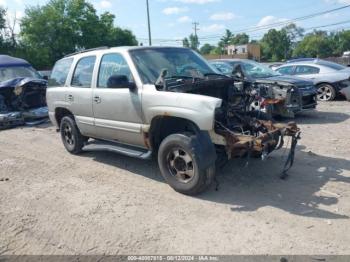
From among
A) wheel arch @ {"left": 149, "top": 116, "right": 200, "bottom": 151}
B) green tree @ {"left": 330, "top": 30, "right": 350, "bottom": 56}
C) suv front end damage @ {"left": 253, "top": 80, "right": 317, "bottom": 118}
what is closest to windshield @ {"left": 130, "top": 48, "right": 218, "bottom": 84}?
wheel arch @ {"left": 149, "top": 116, "right": 200, "bottom": 151}

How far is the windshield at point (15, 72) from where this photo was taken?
41.2 feet

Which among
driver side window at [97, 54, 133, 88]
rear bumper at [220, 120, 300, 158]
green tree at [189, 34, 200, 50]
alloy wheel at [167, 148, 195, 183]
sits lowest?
alloy wheel at [167, 148, 195, 183]

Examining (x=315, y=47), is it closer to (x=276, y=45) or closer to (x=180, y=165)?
(x=276, y=45)

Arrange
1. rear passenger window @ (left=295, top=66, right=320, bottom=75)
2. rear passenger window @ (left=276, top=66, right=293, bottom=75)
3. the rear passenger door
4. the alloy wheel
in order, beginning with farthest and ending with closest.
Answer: rear passenger window @ (left=276, top=66, right=293, bottom=75) < rear passenger window @ (left=295, top=66, right=320, bottom=75) < the rear passenger door < the alloy wheel

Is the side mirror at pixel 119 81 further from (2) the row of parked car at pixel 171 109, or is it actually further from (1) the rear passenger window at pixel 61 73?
(1) the rear passenger window at pixel 61 73

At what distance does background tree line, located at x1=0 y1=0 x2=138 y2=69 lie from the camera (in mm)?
38438

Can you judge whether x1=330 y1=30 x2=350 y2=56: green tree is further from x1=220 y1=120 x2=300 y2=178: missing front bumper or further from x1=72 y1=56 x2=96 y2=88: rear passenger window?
x1=220 y1=120 x2=300 y2=178: missing front bumper

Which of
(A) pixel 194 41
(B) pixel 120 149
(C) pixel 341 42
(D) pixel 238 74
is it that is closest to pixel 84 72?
(B) pixel 120 149

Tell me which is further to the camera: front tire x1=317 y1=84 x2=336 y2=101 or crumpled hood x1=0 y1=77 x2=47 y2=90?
front tire x1=317 y1=84 x2=336 y2=101

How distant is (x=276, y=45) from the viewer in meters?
92.9

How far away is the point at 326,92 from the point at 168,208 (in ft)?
34.0

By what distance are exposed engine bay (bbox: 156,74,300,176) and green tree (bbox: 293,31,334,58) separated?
90667mm

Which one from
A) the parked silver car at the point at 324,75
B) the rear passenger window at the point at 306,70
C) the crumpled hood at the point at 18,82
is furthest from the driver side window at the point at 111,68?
the rear passenger window at the point at 306,70

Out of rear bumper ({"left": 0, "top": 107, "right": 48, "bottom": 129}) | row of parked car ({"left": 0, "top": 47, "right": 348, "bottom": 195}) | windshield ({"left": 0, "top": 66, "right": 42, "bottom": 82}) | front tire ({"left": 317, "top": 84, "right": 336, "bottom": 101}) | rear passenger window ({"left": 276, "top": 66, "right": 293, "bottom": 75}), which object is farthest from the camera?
rear passenger window ({"left": 276, "top": 66, "right": 293, "bottom": 75})
